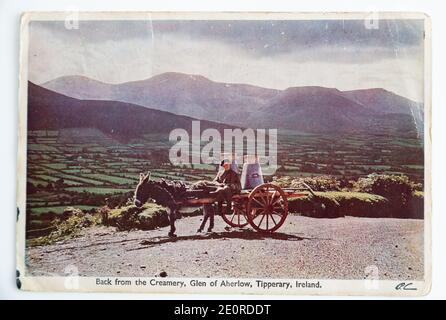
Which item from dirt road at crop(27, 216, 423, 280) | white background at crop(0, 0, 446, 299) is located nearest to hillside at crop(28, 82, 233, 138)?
white background at crop(0, 0, 446, 299)

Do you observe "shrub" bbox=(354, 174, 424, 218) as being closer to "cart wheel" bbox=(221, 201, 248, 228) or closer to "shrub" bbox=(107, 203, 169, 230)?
"cart wheel" bbox=(221, 201, 248, 228)

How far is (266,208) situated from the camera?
316 centimetres

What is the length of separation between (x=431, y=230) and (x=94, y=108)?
2.36 metres

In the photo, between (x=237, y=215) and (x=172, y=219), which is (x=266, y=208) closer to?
(x=237, y=215)

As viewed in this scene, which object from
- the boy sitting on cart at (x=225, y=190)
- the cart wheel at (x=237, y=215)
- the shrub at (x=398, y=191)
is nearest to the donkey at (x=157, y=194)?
the boy sitting on cart at (x=225, y=190)

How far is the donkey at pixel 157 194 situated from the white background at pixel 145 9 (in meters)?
0.52

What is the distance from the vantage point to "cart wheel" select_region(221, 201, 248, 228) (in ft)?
10.4

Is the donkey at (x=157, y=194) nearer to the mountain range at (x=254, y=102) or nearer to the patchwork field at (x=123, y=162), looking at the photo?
the patchwork field at (x=123, y=162)

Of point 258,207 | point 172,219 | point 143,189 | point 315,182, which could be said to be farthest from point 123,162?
point 315,182

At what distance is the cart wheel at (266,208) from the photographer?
10.4ft

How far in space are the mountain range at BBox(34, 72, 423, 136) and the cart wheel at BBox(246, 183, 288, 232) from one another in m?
0.43

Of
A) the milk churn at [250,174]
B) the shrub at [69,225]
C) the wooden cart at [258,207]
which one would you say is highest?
the milk churn at [250,174]

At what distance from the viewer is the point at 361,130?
3.19 m

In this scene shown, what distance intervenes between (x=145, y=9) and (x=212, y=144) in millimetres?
998
